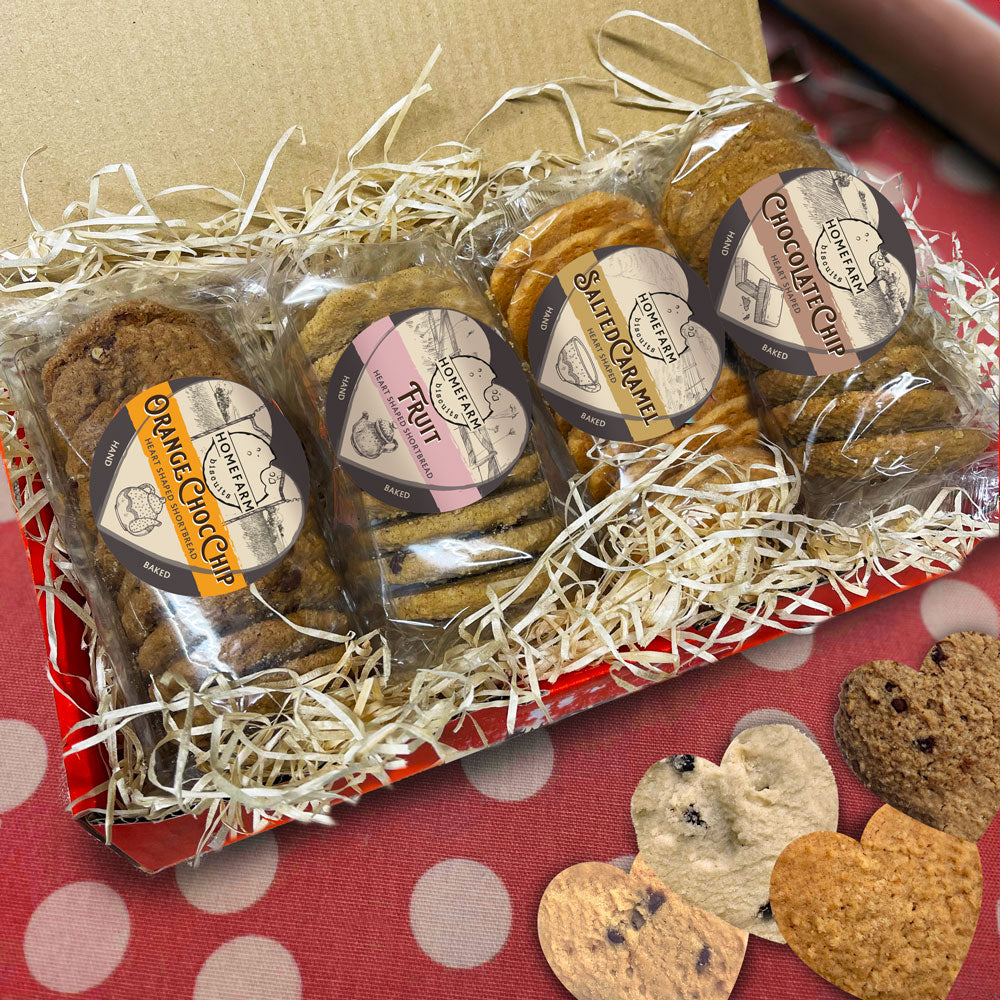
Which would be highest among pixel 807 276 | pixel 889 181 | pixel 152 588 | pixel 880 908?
pixel 889 181

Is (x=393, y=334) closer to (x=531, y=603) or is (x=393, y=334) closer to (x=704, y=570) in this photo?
(x=531, y=603)

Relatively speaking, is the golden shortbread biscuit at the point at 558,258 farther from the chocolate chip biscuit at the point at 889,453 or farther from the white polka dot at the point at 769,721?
the white polka dot at the point at 769,721

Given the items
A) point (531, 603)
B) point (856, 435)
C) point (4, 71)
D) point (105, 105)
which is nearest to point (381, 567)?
point (531, 603)

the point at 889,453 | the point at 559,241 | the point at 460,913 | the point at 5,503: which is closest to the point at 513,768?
the point at 460,913

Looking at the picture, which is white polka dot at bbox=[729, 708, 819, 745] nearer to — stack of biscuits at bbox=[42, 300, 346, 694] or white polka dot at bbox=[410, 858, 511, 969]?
white polka dot at bbox=[410, 858, 511, 969]

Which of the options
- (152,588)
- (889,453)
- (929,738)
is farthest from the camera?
(929,738)

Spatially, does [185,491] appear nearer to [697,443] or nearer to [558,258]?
[558,258]

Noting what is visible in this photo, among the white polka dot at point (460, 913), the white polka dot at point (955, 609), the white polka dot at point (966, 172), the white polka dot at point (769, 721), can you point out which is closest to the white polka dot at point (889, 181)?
the white polka dot at point (966, 172)
